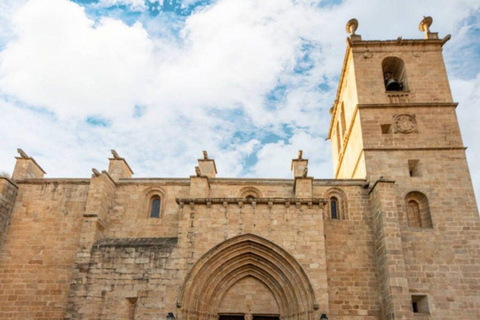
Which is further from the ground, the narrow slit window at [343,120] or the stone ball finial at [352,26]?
the stone ball finial at [352,26]

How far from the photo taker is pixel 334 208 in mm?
14539

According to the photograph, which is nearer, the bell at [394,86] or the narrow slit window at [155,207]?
the narrow slit window at [155,207]

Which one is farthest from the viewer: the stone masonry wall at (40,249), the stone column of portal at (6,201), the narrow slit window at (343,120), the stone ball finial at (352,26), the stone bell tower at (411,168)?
the narrow slit window at (343,120)

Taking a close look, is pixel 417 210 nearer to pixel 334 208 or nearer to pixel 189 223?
pixel 334 208

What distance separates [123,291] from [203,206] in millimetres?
3443

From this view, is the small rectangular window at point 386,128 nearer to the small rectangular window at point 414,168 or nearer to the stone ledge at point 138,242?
the small rectangular window at point 414,168

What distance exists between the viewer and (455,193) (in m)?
13.9

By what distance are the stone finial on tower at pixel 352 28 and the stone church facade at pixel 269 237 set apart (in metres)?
2.91

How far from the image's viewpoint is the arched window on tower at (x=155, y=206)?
1488 centimetres

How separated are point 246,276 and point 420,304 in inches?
215

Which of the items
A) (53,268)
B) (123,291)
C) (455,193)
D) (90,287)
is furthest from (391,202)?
(53,268)

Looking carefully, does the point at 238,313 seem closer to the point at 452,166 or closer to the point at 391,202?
the point at 391,202

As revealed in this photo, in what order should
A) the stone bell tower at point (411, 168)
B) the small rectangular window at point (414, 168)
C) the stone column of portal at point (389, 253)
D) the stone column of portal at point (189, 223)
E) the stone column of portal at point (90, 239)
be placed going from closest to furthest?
the stone column of portal at point (389, 253), the stone column of portal at point (90, 239), the stone column of portal at point (189, 223), the stone bell tower at point (411, 168), the small rectangular window at point (414, 168)

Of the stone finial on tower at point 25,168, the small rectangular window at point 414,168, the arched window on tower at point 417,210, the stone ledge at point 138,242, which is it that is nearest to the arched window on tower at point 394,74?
the small rectangular window at point 414,168
